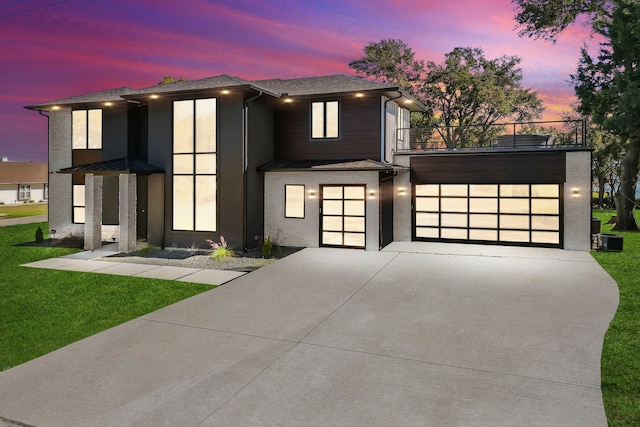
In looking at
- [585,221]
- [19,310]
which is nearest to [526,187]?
[585,221]

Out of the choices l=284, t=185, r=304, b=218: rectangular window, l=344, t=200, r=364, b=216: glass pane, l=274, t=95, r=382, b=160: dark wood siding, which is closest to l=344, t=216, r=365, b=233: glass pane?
l=344, t=200, r=364, b=216: glass pane

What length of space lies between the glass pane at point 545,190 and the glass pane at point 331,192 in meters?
6.87

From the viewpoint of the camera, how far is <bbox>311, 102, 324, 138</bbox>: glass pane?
15868 mm

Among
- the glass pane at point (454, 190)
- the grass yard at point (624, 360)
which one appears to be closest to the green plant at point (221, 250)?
the glass pane at point (454, 190)

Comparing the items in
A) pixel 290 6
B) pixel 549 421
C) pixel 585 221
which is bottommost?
pixel 549 421

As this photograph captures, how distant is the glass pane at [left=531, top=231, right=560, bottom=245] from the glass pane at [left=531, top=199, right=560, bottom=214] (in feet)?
2.49

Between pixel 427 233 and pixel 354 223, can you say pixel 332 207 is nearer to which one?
pixel 354 223

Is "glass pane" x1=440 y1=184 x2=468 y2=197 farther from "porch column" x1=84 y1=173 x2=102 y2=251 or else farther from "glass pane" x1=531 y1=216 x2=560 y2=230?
"porch column" x1=84 y1=173 x2=102 y2=251

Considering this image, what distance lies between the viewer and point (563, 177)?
1447cm

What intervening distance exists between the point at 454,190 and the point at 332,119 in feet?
17.6

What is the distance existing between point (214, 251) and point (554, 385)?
1093cm

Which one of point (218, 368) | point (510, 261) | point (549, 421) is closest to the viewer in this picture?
point (549, 421)

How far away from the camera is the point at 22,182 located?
212 feet

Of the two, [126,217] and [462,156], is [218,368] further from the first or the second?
[462,156]
